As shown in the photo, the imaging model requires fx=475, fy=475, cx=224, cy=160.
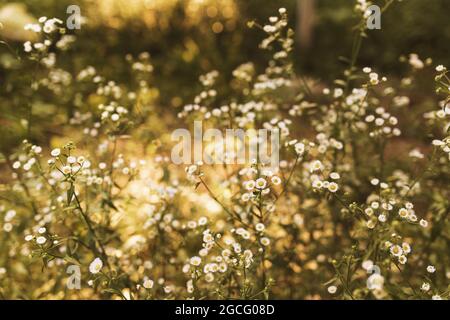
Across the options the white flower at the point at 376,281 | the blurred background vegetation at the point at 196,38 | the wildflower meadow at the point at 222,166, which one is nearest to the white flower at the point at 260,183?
the wildflower meadow at the point at 222,166

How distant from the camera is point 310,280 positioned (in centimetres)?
303

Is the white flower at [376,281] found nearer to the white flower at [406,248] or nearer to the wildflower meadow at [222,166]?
the wildflower meadow at [222,166]

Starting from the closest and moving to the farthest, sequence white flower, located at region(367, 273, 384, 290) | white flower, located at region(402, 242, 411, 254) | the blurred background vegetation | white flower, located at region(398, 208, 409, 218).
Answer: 1. white flower, located at region(367, 273, 384, 290)
2. white flower, located at region(402, 242, 411, 254)
3. white flower, located at region(398, 208, 409, 218)
4. the blurred background vegetation

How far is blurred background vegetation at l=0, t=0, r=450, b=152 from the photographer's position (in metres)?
5.76

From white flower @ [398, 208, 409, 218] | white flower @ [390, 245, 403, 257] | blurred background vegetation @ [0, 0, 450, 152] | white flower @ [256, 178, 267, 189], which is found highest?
blurred background vegetation @ [0, 0, 450, 152]

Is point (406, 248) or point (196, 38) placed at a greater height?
point (196, 38)

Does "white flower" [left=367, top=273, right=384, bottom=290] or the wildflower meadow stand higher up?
the wildflower meadow

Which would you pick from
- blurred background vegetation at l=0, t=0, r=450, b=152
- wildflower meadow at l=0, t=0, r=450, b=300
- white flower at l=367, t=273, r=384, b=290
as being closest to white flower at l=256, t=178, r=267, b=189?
wildflower meadow at l=0, t=0, r=450, b=300

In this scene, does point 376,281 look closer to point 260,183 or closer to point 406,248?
point 406,248

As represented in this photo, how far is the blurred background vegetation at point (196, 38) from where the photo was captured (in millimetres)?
5758

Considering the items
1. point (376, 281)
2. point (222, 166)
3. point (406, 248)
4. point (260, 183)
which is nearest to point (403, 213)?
point (406, 248)

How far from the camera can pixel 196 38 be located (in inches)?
239

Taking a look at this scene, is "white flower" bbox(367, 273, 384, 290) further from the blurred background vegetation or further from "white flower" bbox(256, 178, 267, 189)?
the blurred background vegetation
